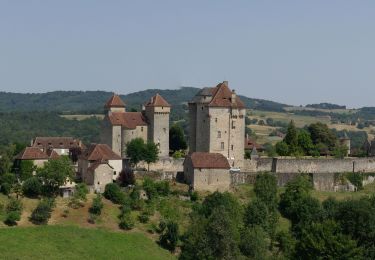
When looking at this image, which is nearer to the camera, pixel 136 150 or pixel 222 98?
pixel 136 150

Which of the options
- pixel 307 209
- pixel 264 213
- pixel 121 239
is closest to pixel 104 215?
pixel 121 239

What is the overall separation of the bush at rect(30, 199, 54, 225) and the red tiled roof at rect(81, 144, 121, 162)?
7.62 m

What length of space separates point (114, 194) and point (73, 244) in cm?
766

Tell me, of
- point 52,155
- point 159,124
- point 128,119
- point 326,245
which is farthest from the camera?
point 159,124

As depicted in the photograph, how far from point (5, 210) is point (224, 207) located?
16627 mm

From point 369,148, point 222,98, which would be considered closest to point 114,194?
point 222,98

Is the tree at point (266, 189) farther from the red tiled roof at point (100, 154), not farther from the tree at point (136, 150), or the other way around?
the red tiled roof at point (100, 154)

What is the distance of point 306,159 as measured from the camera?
7531 cm

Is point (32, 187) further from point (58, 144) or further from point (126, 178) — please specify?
point (58, 144)

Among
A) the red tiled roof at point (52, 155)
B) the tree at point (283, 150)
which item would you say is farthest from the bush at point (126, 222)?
the tree at point (283, 150)

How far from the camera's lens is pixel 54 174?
60.6 metres

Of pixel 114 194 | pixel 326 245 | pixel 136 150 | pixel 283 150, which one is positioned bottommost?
pixel 326 245

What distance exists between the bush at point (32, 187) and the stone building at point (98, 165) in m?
4.91

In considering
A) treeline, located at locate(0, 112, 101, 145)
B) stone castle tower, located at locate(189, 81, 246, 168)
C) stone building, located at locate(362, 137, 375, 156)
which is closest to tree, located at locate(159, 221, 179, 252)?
stone castle tower, located at locate(189, 81, 246, 168)
